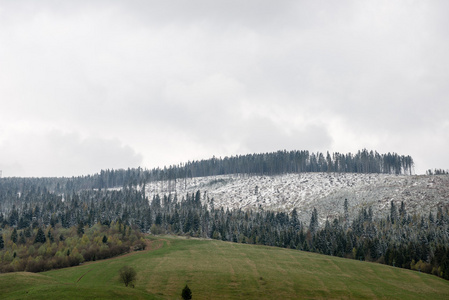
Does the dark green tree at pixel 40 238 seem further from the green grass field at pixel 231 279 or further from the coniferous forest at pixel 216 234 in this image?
the green grass field at pixel 231 279

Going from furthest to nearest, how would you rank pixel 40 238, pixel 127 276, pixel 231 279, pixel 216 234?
pixel 216 234 < pixel 40 238 < pixel 231 279 < pixel 127 276

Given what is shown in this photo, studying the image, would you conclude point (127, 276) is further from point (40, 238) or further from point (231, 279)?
point (40, 238)

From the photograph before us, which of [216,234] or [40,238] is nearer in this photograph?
[40,238]

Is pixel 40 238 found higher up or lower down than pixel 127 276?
lower down

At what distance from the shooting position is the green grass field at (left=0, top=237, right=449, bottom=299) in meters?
68.3

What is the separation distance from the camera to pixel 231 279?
87.9 meters

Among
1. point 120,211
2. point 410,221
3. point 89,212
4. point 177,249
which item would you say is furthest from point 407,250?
point 89,212

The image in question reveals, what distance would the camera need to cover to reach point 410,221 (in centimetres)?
16212

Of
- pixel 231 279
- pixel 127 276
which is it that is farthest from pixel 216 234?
pixel 127 276

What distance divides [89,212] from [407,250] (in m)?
158

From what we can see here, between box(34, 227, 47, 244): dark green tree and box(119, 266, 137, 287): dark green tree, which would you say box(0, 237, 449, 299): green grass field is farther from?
box(34, 227, 47, 244): dark green tree

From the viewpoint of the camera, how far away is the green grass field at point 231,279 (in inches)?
2689

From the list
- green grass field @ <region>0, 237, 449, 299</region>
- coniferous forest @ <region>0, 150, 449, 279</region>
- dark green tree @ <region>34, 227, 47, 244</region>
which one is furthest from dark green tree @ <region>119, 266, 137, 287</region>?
dark green tree @ <region>34, 227, 47, 244</region>

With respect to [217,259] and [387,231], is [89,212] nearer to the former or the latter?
[217,259]
